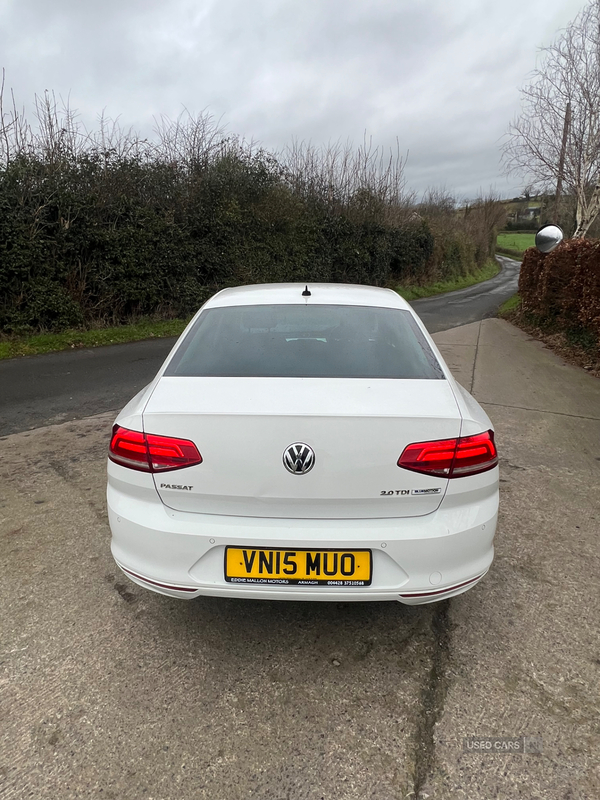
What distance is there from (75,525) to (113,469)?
1491 millimetres

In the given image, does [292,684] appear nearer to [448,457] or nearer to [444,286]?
[448,457]

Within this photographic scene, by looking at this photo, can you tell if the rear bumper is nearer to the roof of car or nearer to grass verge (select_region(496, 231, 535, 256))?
the roof of car

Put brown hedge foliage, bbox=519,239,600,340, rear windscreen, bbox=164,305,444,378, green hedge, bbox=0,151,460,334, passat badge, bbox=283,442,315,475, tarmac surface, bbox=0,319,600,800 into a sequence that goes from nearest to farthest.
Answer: tarmac surface, bbox=0,319,600,800 → passat badge, bbox=283,442,315,475 → rear windscreen, bbox=164,305,444,378 → brown hedge foliage, bbox=519,239,600,340 → green hedge, bbox=0,151,460,334

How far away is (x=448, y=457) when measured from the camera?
2209 mm

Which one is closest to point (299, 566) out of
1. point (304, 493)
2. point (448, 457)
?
point (304, 493)

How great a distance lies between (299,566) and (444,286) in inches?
1091

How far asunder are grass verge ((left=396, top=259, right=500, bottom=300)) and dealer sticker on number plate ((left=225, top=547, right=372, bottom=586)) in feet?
53.3

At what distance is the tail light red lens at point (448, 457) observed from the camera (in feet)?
7.14

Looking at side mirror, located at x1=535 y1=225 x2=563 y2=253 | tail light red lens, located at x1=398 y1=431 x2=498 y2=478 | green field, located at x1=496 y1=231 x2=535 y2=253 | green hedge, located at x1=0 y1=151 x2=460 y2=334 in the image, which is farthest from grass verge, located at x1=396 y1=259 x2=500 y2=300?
green field, located at x1=496 y1=231 x2=535 y2=253

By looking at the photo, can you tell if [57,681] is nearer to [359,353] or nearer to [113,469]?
[113,469]

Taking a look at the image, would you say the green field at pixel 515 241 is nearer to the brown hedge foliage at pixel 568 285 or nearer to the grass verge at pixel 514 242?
the grass verge at pixel 514 242

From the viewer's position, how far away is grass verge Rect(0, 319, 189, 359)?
382 inches

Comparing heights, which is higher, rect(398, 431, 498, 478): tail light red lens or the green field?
rect(398, 431, 498, 478): tail light red lens

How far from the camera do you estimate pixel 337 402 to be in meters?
2.27
